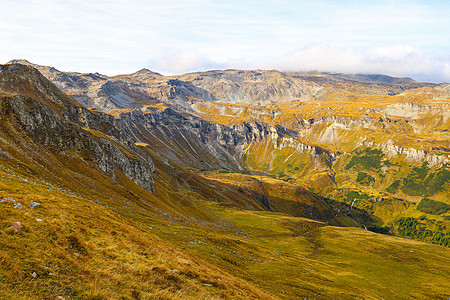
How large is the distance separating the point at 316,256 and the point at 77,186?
77841 millimetres

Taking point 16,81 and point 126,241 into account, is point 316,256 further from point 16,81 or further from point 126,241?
point 16,81

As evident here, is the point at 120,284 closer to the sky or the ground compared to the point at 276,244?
closer to the sky

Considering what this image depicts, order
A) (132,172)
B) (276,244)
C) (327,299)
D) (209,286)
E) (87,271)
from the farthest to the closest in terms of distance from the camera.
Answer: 1. (132,172)
2. (276,244)
3. (327,299)
4. (209,286)
5. (87,271)

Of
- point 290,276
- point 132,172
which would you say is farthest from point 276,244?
point 132,172

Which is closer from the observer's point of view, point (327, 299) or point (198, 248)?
Answer: point (327, 299)

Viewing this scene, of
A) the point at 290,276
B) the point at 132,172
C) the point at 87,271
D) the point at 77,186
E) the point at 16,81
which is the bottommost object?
the point at 290,276

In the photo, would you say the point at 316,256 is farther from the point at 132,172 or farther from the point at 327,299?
the point at 132,172

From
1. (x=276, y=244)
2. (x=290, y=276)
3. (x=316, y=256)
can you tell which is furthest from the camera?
(x=276, y=244)

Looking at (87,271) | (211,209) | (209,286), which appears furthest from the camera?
(211,209)

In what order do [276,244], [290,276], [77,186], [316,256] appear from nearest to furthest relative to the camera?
1. [290,276]
2. [77,186]
3. [316,256]
4. [276,244]

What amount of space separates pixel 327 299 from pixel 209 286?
90.1 ft

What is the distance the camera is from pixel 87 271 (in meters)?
13.9

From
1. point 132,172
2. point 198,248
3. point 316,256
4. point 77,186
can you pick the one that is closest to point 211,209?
point 132,172

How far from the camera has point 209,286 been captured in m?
18.4
